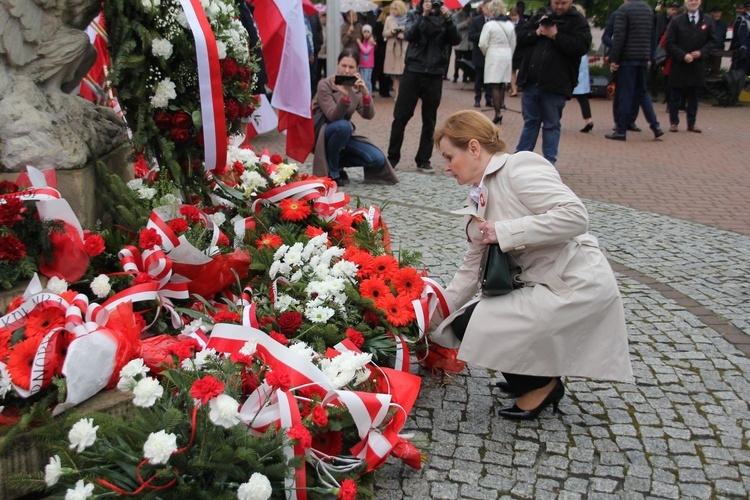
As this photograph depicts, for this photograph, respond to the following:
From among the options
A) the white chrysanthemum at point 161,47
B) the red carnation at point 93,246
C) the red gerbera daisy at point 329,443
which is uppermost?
the white chrysanthemum at point 161,47

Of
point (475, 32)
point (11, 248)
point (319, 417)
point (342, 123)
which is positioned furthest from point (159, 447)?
point (475, 32)

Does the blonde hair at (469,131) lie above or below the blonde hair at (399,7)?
below

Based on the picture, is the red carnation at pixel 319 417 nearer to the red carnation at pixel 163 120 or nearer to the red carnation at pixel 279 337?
the red carnation at pixel 279 337

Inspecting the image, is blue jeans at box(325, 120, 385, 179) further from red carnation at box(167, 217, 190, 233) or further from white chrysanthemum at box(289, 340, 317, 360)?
white chrysanthemum at box(289, 340, 317, 360)

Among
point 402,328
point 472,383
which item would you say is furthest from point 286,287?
point 472,383

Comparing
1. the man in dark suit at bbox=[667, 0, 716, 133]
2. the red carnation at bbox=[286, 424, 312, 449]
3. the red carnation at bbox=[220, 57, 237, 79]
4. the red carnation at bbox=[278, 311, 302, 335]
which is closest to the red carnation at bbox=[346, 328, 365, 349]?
the red carnation at bbox=[278, 311, 302, 335]

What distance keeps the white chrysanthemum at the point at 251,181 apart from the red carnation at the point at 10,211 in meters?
1.57

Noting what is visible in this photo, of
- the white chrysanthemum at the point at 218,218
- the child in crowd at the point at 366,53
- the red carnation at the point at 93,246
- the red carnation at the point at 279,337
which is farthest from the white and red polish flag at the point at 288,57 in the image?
the child in crowd at the point at 366,53

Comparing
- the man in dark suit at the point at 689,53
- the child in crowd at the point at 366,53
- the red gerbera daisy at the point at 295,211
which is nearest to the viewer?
the red gerbera daisy at the point at 295,211

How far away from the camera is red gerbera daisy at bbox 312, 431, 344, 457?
273 cm

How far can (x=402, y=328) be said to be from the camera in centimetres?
342

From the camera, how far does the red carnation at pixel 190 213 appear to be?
3715 millimetres

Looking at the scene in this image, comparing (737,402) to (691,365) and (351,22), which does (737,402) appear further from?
(351,22)

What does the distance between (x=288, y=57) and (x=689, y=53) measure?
24.6 feet
